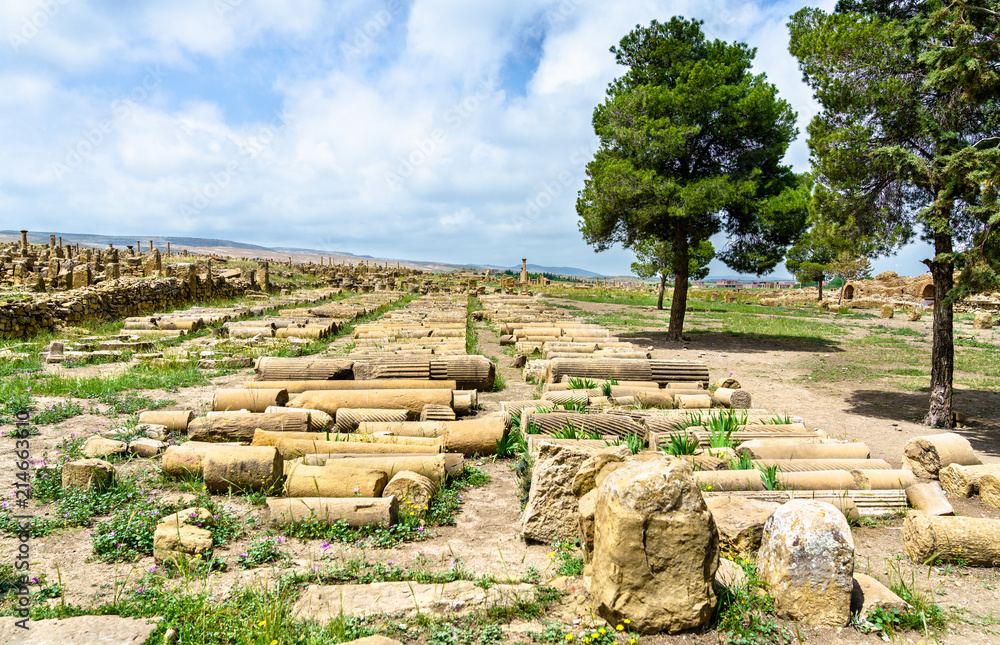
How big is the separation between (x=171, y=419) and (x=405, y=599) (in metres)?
4.80

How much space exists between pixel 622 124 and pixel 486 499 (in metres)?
13.3

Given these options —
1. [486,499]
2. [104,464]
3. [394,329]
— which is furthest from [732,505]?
[394,329]

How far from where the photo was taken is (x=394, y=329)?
15.1 metres

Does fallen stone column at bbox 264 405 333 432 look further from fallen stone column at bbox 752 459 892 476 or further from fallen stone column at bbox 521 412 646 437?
fallen stone column at bbox 752 459 892 476

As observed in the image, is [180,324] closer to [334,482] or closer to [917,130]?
[334,482]

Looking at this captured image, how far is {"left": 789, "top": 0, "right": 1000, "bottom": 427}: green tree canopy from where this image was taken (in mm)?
6230

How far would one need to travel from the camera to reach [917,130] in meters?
7.33

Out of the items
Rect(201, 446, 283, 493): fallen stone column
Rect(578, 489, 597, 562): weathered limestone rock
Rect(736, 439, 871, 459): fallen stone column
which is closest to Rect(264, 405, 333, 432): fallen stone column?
Rect(201, 446, 283, 493): fallen stone column

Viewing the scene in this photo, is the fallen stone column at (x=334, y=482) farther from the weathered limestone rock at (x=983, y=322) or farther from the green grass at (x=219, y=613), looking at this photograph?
the weathered limestone rock at (x=983, y=322)

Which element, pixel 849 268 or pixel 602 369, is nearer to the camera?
pixel 602 369

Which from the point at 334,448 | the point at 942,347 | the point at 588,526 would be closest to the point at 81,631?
the point at 334,448

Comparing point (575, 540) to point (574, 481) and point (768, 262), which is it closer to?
point (574, 481)

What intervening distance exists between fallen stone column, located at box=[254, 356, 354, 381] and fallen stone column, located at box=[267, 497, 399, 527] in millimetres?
4300

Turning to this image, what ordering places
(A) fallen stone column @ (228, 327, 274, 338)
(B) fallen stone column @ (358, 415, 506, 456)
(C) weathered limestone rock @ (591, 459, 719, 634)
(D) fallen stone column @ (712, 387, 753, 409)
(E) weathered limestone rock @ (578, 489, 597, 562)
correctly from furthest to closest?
1. (A) fallen stone column @ (228, 327, 274, 338)
2. (D) fallen stone column @ (712, 387, 753, 409)
3. (B) fallen stone column @ (358, 415, 506, 456)
4. (E) weathered limestone rock @ (578, 489, 597, 562)
5. (C) weathered limestone rock @ (591, 459, 719, 634)
